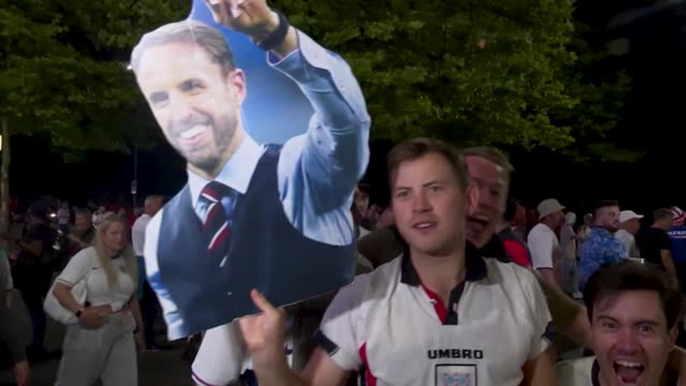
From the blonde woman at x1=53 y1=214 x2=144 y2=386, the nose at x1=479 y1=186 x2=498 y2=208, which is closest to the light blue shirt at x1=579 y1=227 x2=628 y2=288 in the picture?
the blonde woman at x1=53 y1=214 x2=144 y2=386

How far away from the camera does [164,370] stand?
1098 cm

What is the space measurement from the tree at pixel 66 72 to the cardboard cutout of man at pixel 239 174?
14504 mm

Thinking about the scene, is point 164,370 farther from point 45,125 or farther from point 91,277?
point 45,125

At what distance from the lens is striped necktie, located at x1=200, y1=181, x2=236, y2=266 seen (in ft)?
8.52

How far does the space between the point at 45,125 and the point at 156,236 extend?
1688cm

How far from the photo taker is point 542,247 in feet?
34.7

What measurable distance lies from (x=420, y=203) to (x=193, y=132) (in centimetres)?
60

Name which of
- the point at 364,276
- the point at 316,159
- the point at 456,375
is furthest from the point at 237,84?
the point at 456,375

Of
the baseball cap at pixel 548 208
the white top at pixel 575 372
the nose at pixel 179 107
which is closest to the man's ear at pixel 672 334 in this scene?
the white top at pixel 575 372

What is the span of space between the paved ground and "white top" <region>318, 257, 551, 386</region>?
7498mm

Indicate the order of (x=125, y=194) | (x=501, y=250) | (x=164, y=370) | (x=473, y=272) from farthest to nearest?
(x=125, y=194) → (x=164, y=370) → (x=501, y=250) → (x=473, y=272)

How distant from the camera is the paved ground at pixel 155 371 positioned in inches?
407

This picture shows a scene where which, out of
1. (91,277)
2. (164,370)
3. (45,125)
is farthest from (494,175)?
(45,125)

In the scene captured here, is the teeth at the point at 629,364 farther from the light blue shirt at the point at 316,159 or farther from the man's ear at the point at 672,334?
the light blue shirt at the point at 316,159
